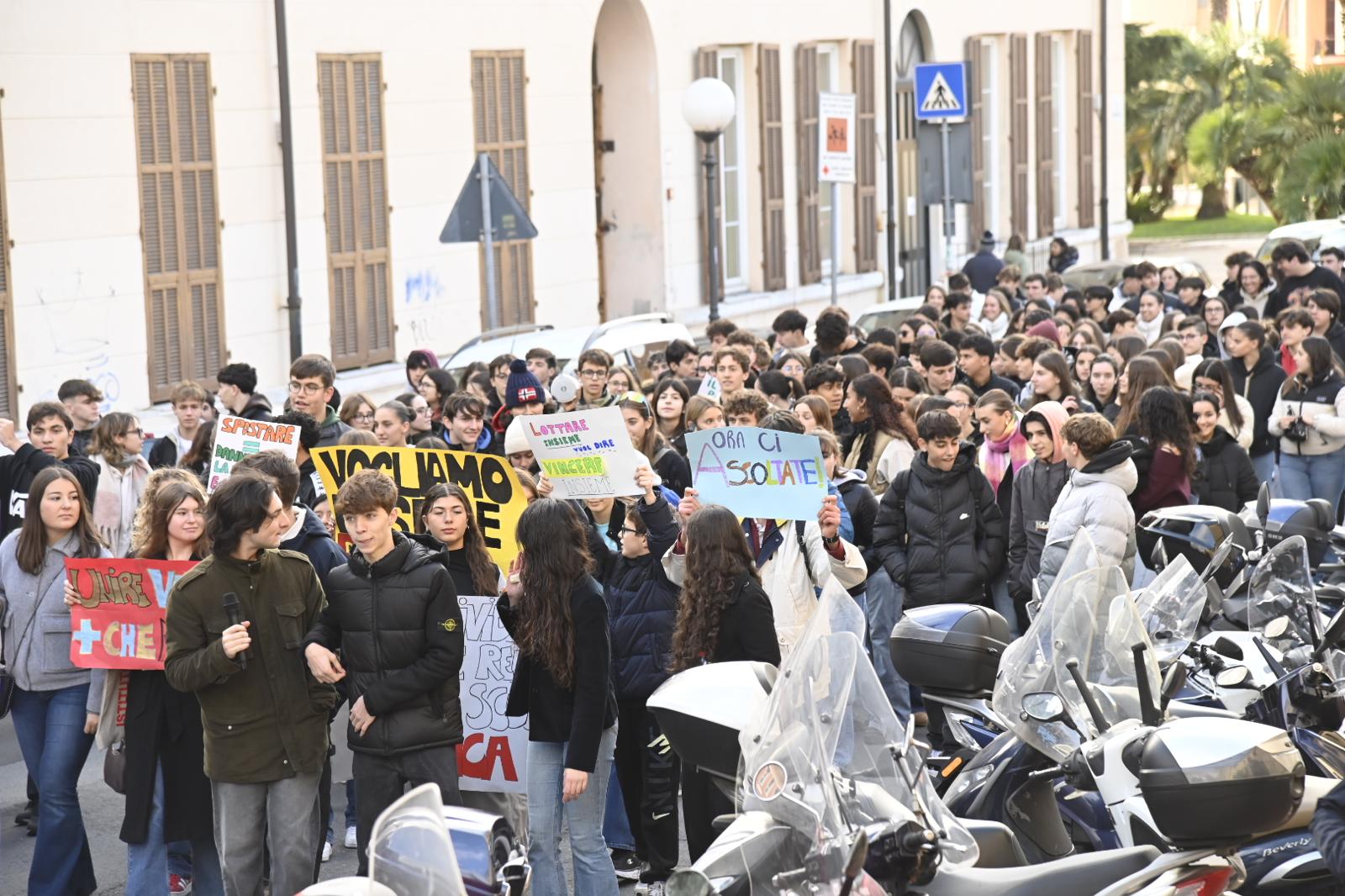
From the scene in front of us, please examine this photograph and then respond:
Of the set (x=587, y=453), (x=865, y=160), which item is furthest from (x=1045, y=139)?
(x=587, y=453)

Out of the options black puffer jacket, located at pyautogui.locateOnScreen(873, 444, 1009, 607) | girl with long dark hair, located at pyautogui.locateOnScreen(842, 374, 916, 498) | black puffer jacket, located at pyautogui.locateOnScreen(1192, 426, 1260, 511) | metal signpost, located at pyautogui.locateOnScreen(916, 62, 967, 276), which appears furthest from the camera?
metal signpost, located at pyautogui.locateOnScreen(916, 62, 967, 276)

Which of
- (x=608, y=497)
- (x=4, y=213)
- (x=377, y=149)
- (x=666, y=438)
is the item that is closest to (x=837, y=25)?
(x=377, y=149)

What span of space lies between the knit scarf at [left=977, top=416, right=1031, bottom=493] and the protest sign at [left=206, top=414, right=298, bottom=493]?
136 inches

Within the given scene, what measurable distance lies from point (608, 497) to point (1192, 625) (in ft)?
8.16

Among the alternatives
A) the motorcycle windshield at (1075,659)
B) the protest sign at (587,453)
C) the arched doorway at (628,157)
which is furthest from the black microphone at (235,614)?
the arched doorway at (628,157)

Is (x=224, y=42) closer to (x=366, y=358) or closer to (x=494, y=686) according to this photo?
(x=366, y=358)

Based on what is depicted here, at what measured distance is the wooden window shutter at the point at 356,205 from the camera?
656 inches

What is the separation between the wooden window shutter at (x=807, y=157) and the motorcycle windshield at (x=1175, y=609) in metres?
18.0

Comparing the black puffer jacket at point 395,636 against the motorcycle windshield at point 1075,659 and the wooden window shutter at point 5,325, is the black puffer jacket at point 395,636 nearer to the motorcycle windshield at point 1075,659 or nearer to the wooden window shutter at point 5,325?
the motorcycle windshield at point 1075,659

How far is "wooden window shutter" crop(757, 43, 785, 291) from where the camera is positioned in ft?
75.8

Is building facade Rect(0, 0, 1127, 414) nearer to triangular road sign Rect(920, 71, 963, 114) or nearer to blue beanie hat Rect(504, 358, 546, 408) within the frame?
triangular road sign Rect(920, 71, 963, 114)

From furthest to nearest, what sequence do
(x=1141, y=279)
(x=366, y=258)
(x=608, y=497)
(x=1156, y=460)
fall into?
1. (x=1141, y=279)
2. (x=366, y=258)
3. (x=1156, y=460)
4. (x=608, y=497)

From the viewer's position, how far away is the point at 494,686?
705 cm

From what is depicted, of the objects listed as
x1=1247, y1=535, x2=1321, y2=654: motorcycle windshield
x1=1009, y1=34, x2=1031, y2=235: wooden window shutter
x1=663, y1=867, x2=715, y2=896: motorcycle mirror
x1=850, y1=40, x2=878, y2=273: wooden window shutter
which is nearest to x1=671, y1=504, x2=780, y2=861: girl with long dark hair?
x1=1247, y1=535, x2=1321, y2=654: motorcycle windshield
